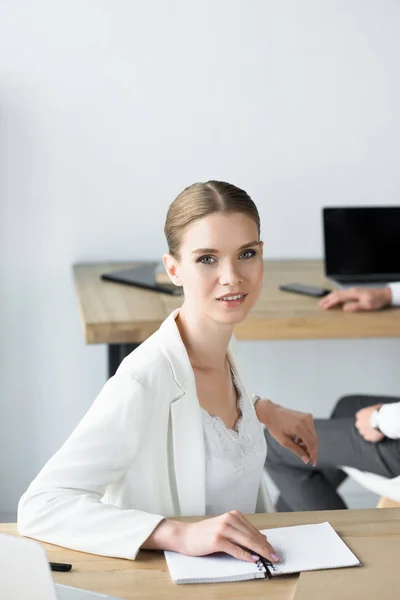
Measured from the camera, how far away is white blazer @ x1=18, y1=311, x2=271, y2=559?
4.24 ft

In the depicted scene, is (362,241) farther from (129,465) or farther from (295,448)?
(129,465)

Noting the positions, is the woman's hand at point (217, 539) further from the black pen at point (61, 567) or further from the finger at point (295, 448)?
the finger at point (295, 448)

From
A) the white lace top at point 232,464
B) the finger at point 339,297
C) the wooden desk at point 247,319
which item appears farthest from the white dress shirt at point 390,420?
the white lace top at point 232,464

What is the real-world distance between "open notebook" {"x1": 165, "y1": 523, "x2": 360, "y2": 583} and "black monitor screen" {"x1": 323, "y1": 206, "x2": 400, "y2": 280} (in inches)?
66.9

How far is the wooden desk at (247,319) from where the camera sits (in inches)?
95.3

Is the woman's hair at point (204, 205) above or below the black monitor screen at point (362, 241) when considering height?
above

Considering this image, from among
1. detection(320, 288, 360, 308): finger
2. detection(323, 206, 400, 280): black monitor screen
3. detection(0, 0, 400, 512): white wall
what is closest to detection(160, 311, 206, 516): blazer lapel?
detection(320, 288, 360, 308): finger

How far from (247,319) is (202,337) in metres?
0.92

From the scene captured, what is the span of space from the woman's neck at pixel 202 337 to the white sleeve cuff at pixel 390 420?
770 millimetres

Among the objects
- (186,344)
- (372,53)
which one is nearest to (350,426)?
(186,344)

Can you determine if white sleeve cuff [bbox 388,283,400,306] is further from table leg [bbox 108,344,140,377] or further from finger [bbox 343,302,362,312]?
table leg [bbox 108,344,140,377]

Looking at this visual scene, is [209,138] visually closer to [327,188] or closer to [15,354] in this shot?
[327,188]

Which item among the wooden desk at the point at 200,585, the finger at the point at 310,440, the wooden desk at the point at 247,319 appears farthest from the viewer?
the wooden desk at the point at 247,319

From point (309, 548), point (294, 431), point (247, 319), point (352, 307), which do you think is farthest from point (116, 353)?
point (309, 548)
